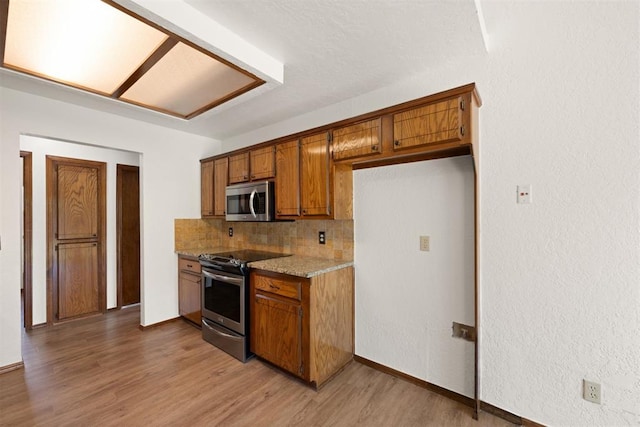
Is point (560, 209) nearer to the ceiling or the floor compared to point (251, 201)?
nearer to the floor

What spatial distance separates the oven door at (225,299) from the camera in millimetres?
2623

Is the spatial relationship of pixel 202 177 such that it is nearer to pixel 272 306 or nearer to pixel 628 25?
pixel 272 306

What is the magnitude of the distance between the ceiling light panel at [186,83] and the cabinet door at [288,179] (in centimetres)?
67

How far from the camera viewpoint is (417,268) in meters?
A: 2.26

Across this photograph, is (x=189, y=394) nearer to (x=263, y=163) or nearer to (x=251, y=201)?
(x=251, y=201)

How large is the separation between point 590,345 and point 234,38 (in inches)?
107

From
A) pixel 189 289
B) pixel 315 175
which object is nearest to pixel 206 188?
pixel 189 289

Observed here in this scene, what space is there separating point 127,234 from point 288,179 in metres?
2.91

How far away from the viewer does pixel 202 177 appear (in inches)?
152

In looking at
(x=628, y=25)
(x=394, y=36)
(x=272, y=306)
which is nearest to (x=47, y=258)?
(x=272, y=306)

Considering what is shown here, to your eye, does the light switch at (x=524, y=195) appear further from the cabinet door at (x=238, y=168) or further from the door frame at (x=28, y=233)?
the door frame at (x=28, y=233)

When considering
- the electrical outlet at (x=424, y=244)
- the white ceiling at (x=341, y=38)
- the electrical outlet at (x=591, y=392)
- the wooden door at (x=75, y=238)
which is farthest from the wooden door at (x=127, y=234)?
the electrical outlet at (x=591, y=392)

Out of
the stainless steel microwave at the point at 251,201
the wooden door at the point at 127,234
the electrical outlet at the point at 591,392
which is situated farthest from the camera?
the wooden door at the point at 127,234

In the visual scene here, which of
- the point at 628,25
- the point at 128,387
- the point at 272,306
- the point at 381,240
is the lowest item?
the point at 128,387
